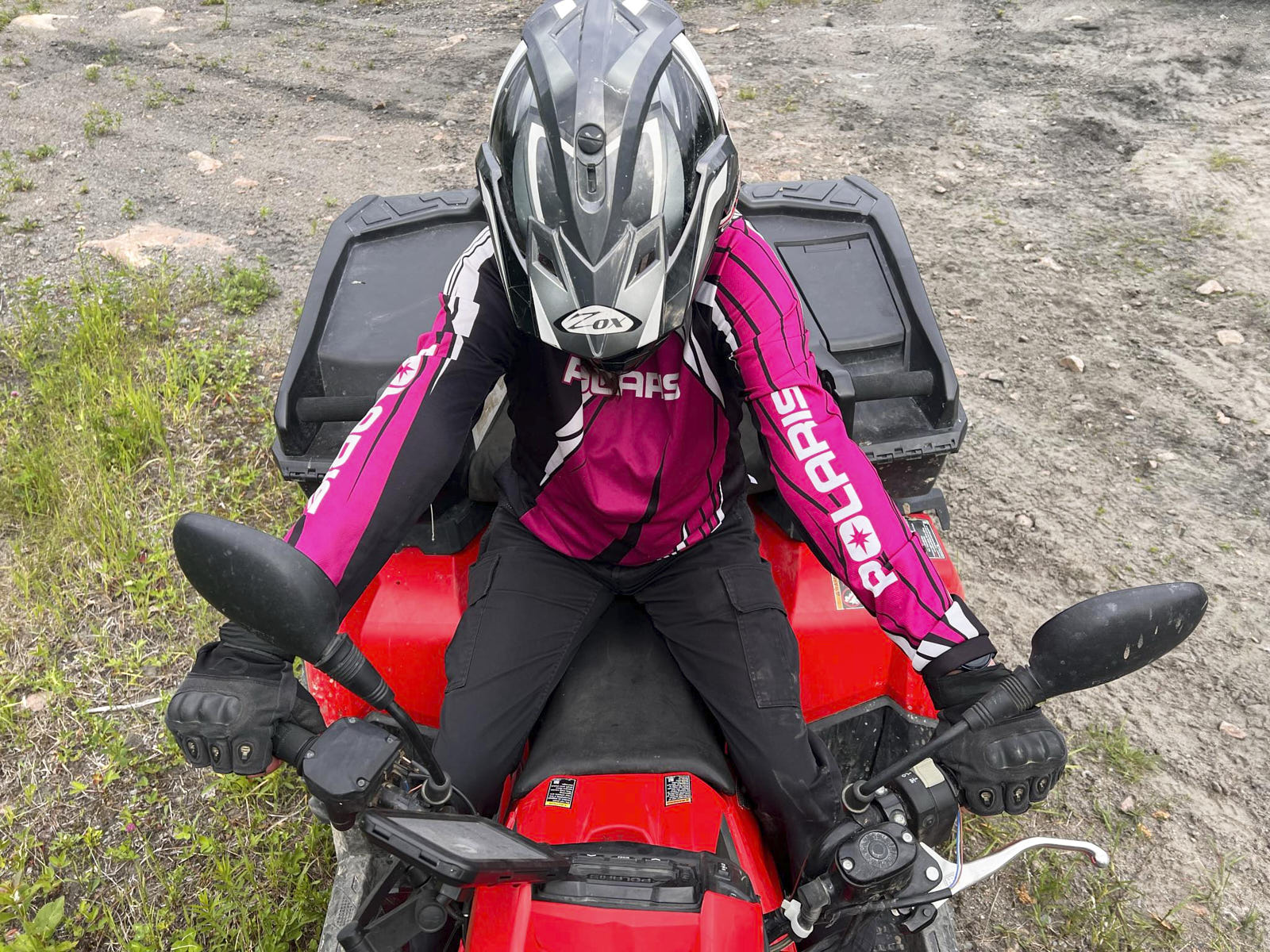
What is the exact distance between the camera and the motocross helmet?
72.1 inches

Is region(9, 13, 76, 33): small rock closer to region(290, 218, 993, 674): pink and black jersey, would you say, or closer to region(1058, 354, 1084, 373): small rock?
region(290, 218, 993, 674): pink and black jersey

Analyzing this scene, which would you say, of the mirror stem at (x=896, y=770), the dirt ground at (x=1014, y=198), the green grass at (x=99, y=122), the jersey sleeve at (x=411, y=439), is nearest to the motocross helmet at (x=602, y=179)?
the jersey sleeve at (x=411, y=439)

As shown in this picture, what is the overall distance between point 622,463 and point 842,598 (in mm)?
688

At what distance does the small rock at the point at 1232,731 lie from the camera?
3186 millimetres

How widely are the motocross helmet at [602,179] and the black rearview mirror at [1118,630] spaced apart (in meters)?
0.98

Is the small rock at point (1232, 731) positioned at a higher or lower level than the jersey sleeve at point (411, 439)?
lower

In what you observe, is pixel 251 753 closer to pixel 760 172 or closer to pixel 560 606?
pixel 560 606

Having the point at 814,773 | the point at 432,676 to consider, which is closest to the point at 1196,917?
the point at 814,773

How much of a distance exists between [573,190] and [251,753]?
1176 mm

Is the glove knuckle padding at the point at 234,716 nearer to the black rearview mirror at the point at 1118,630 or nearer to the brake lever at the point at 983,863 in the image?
the brake lever at the point at 983,863

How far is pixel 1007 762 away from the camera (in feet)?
5.15

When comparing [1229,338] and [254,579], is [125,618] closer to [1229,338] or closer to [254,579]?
[254,579]

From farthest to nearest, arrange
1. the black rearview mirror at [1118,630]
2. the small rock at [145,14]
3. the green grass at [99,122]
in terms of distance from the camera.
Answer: the small rock at [145,14]
the green grass at [99,122]
the black rearview mirror at [1118,630]

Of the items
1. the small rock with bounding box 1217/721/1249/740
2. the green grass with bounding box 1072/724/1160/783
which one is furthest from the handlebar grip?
the small rock with bounding box 1217/721/1249/740
